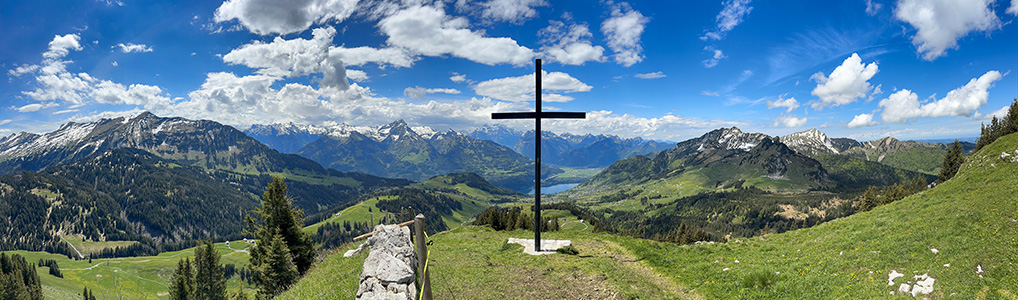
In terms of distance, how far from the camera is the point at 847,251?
1619cm

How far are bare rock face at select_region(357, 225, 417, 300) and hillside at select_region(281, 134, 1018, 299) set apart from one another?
3069mm


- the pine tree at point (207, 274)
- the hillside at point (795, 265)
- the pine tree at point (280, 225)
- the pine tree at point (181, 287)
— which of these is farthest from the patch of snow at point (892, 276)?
the pine tree at point (181, 287)

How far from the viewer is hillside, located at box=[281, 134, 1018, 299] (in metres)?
12.4

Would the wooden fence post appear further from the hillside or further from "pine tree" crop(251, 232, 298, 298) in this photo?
"pine tree" crop(251, 232, 298, 298)

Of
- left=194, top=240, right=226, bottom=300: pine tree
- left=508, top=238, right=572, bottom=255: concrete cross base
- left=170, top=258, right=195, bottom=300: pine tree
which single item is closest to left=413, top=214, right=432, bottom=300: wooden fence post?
left=508, top=238, right=572, bottom=255: concrete cross base

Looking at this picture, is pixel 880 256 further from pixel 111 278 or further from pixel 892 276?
pixel 111 278

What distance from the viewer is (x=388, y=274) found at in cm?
859

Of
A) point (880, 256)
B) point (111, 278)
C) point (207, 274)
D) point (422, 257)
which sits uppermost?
point (422, 257)

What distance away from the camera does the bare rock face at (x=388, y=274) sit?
832 centimetres

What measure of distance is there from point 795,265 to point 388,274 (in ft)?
55.8

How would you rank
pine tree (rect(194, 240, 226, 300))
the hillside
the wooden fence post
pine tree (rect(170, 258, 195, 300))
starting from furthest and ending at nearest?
pine tree (rect(170, 258, 195, 300)) → pine tree (rect(194, 240, 226, 300)) → the hillside → the wooden fence post

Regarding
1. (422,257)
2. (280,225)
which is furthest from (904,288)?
(280,225)

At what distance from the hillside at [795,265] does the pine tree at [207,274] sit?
160ft

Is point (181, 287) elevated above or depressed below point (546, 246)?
below
